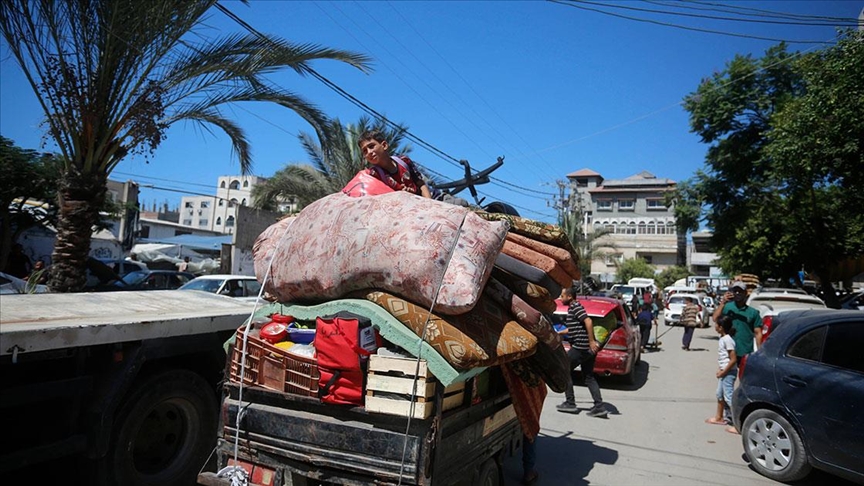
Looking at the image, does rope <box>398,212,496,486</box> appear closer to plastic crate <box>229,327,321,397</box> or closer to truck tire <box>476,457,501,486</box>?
plastic crate <box>229,327,321,397</box>

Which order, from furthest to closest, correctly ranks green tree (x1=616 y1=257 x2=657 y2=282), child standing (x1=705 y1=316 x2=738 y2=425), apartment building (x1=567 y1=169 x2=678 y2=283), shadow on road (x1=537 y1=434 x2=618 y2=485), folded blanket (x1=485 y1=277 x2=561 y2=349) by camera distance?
apartment building (x1=567 y1=169 x2=678 y2=283) → green tree (x1=616 y1=257 x2=657 y2=282) → child standing (x1=705 y1=316 x2=738 y2=425) → shadow on road (x1=537 y1=434 x2=618 y2=485) → folded blanket (x1=485 y1=277 x2=561 y2=349)

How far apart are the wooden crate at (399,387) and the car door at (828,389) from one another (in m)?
3.96

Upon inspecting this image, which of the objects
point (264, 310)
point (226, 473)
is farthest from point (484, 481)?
point (264, 310)

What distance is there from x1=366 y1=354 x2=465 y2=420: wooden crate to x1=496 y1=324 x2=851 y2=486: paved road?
2609 mm

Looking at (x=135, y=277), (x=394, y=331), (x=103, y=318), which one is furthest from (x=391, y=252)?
(x=135, y=277)

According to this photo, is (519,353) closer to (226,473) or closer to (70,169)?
(226,473)

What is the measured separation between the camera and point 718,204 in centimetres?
2336

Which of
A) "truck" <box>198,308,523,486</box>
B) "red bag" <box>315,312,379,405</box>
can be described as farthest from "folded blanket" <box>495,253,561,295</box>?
"red bag" <box>315,312,379,405</box>

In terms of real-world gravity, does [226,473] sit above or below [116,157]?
below

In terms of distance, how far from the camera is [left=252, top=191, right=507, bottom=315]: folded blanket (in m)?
3.10

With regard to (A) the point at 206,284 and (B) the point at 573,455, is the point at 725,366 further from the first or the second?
(A) the point at 206,284

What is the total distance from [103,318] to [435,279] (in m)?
2.43

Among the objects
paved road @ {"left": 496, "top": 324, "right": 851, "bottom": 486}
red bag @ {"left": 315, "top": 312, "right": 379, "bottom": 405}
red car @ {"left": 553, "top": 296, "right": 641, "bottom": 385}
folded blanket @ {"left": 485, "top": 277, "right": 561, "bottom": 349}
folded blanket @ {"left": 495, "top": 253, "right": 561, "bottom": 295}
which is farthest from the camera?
red car @ {"left": 553, "top": 296, "right": 641, "bottom": 385}

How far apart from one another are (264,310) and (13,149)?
18.0m
